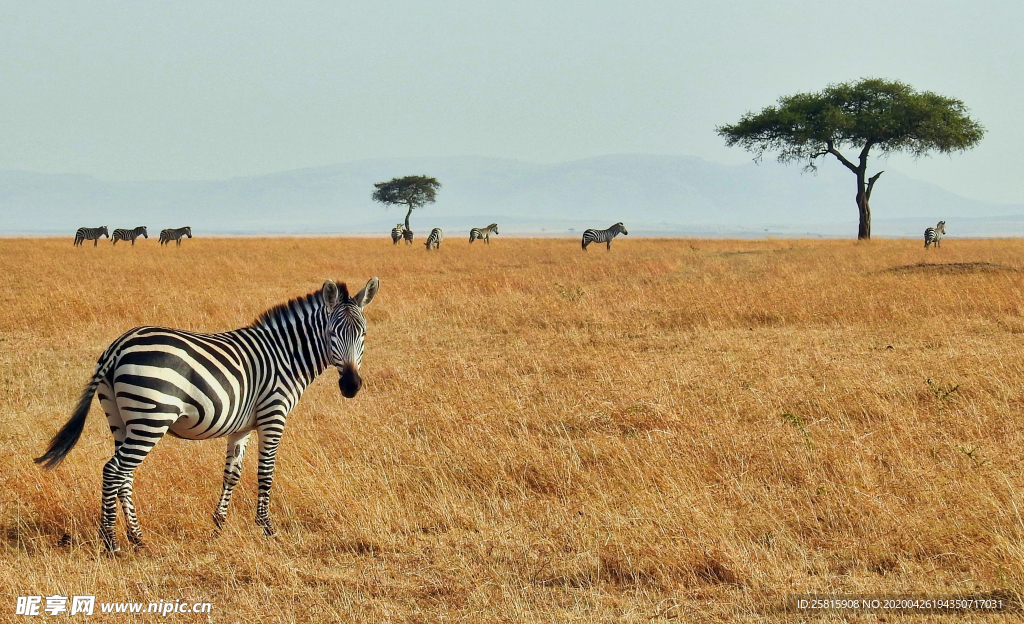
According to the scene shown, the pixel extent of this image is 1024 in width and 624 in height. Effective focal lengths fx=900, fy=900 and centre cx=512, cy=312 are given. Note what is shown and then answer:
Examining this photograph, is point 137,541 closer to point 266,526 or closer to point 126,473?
point 126,473

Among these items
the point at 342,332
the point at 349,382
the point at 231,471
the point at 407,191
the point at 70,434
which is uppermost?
the point at 407,191

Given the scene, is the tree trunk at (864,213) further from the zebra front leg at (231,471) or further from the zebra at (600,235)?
the zebra front leg at (231,471)

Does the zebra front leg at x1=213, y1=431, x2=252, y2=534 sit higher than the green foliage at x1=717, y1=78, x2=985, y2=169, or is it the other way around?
the green foliage at x1=717, y1=78, x2=985, y2=169

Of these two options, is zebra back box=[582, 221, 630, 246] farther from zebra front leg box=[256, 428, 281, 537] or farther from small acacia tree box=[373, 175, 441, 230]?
small acacia tree box=[373, 175, 441, 230]

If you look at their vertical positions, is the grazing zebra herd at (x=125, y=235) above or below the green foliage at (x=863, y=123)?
below

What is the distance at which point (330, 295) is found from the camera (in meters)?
5.77

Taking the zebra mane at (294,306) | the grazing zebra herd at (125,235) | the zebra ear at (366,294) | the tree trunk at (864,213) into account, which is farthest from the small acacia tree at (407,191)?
the zebra mane at (294,306)

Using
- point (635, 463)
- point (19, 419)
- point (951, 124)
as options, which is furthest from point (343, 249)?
point (635, 463)

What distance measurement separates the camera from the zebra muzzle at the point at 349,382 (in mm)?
5391

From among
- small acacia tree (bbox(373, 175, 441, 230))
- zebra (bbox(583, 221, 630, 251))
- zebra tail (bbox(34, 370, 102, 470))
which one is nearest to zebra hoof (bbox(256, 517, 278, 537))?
zebra tail (bbox(34, 370, 102, 470))

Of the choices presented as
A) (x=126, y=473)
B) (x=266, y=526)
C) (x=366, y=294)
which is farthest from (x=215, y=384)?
(x=366, y=294)

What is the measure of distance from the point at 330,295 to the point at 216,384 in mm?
1024

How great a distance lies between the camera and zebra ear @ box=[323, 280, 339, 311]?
5688 millimetres

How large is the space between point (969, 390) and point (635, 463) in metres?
4.34
